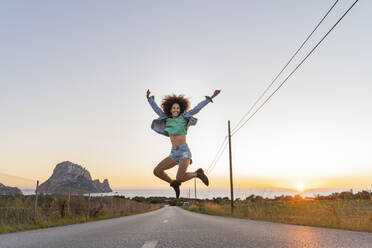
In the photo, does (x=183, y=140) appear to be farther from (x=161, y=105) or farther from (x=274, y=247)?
(x=274, y=247)

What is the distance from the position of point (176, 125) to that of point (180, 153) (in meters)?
0.44

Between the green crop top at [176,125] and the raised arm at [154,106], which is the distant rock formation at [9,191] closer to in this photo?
the raised arm at [154,106]

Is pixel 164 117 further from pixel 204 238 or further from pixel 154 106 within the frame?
pixel 204 238

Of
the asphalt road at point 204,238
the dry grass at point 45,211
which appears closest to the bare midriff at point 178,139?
the asphalt road at point 204,238

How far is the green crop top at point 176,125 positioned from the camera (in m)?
4.19

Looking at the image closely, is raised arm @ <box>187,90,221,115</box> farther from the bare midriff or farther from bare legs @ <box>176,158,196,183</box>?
bare legs @ <box>176,158,196,183</box>

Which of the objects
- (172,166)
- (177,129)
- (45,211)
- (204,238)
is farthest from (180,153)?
(45,211)

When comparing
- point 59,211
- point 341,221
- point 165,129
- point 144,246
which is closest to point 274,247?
point 144,246

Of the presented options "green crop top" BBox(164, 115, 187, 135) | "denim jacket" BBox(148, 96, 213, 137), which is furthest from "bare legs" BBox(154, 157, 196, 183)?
"denim jacket" BBox(148, 96, 213, 137)

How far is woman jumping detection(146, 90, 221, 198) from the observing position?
3.99 m

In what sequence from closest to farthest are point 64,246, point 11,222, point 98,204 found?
point 64,246, point 11,222, point 98,204

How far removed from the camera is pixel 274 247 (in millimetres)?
4047

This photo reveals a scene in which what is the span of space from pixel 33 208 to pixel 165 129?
1584cm

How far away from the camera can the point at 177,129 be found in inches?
165
